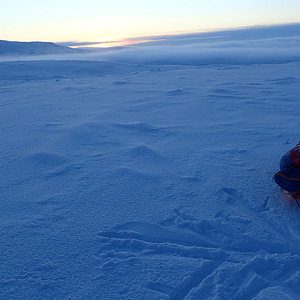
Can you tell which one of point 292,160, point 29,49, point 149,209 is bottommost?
point 149,209

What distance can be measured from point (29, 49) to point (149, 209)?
150ft

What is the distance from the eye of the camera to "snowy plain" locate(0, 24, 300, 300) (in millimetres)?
1541

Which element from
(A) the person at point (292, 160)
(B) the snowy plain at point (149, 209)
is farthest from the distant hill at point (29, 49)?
(A) the person at point (292, 160)

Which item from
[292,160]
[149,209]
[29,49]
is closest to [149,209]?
[149,209]

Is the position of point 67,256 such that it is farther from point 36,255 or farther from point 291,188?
point 291,188

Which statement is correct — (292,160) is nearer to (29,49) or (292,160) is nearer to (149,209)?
(149,209)

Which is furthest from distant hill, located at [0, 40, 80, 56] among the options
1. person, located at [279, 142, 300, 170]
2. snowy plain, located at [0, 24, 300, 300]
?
person, located at [279, 142, 300, 170]

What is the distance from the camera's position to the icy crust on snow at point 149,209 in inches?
60.7

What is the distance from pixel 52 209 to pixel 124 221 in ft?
1.77

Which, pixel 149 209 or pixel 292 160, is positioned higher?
pixel 292 160

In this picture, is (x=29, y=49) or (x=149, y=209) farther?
(x=29, y=49)

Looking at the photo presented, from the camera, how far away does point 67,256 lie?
5.59 ft

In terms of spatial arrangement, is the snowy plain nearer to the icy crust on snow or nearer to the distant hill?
the icy crust on snow

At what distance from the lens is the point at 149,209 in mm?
2127
